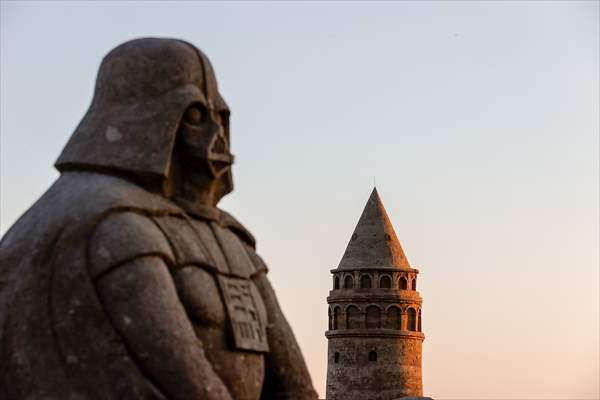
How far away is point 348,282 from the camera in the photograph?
56.5 metres

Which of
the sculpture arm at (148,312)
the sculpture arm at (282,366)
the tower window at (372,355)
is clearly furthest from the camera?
the tower window at (372,355)

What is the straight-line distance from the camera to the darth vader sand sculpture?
216 inches

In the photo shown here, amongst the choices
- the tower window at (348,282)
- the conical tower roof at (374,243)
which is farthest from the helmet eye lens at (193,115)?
the tower window at (348,282)

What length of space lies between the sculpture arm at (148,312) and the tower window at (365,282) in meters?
50.7

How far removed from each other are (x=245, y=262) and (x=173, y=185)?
0.49m

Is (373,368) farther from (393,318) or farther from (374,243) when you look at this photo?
(374,243)

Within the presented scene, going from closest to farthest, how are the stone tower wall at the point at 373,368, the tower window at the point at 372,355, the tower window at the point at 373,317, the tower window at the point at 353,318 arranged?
the stone tower wall at the point at 373,368 → the tower window at the point at 372,355 → the tower window at the point at 353,318 → the tower window at the point at 373,317

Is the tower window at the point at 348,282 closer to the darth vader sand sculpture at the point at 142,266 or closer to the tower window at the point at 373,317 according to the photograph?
the tower window at the point at 373,317

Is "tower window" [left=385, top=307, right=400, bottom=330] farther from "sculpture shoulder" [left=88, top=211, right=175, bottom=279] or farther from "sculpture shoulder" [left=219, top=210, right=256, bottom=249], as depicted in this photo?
"sculpture shoulder" [left=88, top=211, right=175, bottom=279]

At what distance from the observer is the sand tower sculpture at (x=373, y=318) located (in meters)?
55.4

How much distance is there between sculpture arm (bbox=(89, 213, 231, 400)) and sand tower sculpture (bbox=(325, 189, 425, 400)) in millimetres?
49660

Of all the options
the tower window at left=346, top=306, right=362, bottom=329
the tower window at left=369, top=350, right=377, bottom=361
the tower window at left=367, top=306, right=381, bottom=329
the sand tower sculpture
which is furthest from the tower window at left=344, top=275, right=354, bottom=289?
the tower window at left=369, top=350, right=377, bottom=361

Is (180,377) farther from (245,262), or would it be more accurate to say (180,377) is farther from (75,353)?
(245,262)

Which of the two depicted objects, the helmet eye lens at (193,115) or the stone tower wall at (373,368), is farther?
the stone tower wall at (373,368)
